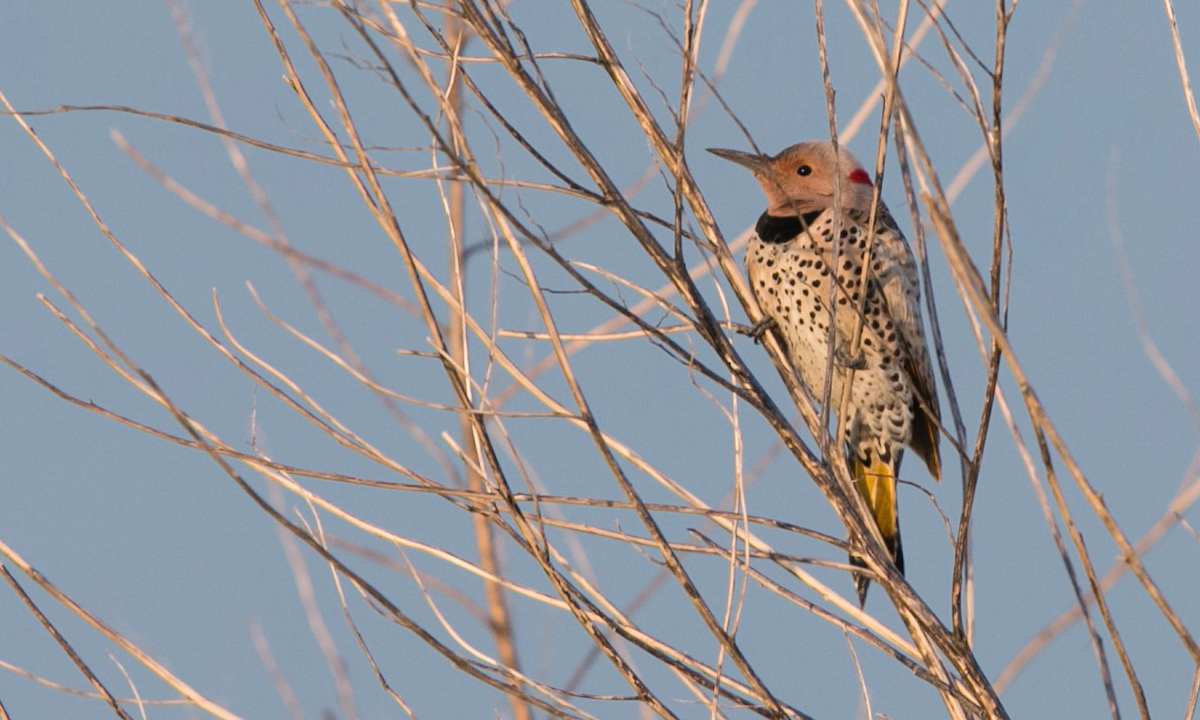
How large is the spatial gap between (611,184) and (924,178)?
474 mm

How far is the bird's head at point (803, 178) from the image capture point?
3.90 m

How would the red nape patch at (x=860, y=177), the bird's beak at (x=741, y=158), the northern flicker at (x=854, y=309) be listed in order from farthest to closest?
the red nape patch at (x=860, y=177) < the bird's beak at (x=741, y=158) < the northern flicker at (x=854, y=309)

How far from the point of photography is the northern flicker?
366cm

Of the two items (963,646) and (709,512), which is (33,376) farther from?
(963,646)

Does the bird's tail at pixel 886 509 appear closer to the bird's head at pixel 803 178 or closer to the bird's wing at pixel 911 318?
the bird's wing at pixel 911 318

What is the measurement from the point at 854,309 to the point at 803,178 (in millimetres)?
720

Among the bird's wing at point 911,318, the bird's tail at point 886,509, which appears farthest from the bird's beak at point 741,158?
the bird's tail at point 886,509

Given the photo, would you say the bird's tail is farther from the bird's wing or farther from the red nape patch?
the red nape patch

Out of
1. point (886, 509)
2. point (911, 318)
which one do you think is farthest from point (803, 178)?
point (886, 509)

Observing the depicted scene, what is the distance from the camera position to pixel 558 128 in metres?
1.85

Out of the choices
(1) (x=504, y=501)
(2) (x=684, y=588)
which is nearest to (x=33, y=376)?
(1) (x=504, y=501)

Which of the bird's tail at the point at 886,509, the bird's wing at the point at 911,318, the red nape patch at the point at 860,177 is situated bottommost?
the bird's tail at the point at 886,509

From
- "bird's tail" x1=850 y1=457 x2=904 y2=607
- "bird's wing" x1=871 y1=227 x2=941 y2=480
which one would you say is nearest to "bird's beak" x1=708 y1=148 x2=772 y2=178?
"bird's wing" x1=871 y1=227 x2=941 y2=480

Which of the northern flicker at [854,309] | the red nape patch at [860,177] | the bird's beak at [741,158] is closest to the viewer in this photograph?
the northern flicker at [854,309]
